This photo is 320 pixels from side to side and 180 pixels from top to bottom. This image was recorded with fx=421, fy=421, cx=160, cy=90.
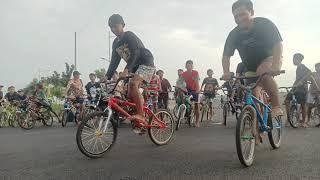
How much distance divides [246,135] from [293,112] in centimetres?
706

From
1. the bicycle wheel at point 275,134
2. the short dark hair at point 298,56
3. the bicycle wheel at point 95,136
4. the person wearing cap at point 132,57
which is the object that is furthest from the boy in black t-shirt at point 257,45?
the short dark hair at point 298,56

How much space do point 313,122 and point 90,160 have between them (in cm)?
902

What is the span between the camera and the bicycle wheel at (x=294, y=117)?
1187 centimetres

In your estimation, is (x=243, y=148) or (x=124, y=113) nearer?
(x=243, y=148)

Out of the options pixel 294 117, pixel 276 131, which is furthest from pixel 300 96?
pixel 276 131

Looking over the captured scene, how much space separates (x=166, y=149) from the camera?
736 centimetres

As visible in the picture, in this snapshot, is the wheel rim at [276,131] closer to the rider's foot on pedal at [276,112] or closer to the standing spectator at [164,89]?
the rider's foot on pedal at [276,112]

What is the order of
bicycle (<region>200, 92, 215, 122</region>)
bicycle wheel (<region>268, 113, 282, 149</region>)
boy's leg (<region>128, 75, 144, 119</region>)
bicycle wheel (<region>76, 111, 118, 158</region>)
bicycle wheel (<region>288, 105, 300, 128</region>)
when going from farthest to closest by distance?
bicycle (<region>200, 92, 215, 122</region>), bicycle wheel (<region>288, 105, 300, 128</region>), boy's leg (<region>128, 75, 144, 119</region>), bicycle wheel (<region>268, 113, 282, 149</region>), bicycle wheel (<region>76, 111, 118, 158</region>)

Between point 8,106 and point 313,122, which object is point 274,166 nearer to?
point 313,122

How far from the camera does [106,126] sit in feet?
21.4

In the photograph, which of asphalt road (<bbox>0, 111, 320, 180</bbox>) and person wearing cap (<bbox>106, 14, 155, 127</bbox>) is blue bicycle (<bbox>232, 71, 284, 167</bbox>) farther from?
person wearing cap (<bbox>106, 14, 155, 127</bbox>)

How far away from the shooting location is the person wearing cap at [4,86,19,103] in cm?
1850

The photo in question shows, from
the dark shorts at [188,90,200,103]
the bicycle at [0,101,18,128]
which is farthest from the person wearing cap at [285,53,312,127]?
the bicycle at [0,101,18,128]

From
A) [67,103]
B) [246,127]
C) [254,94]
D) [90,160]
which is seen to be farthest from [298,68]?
[67,103]
